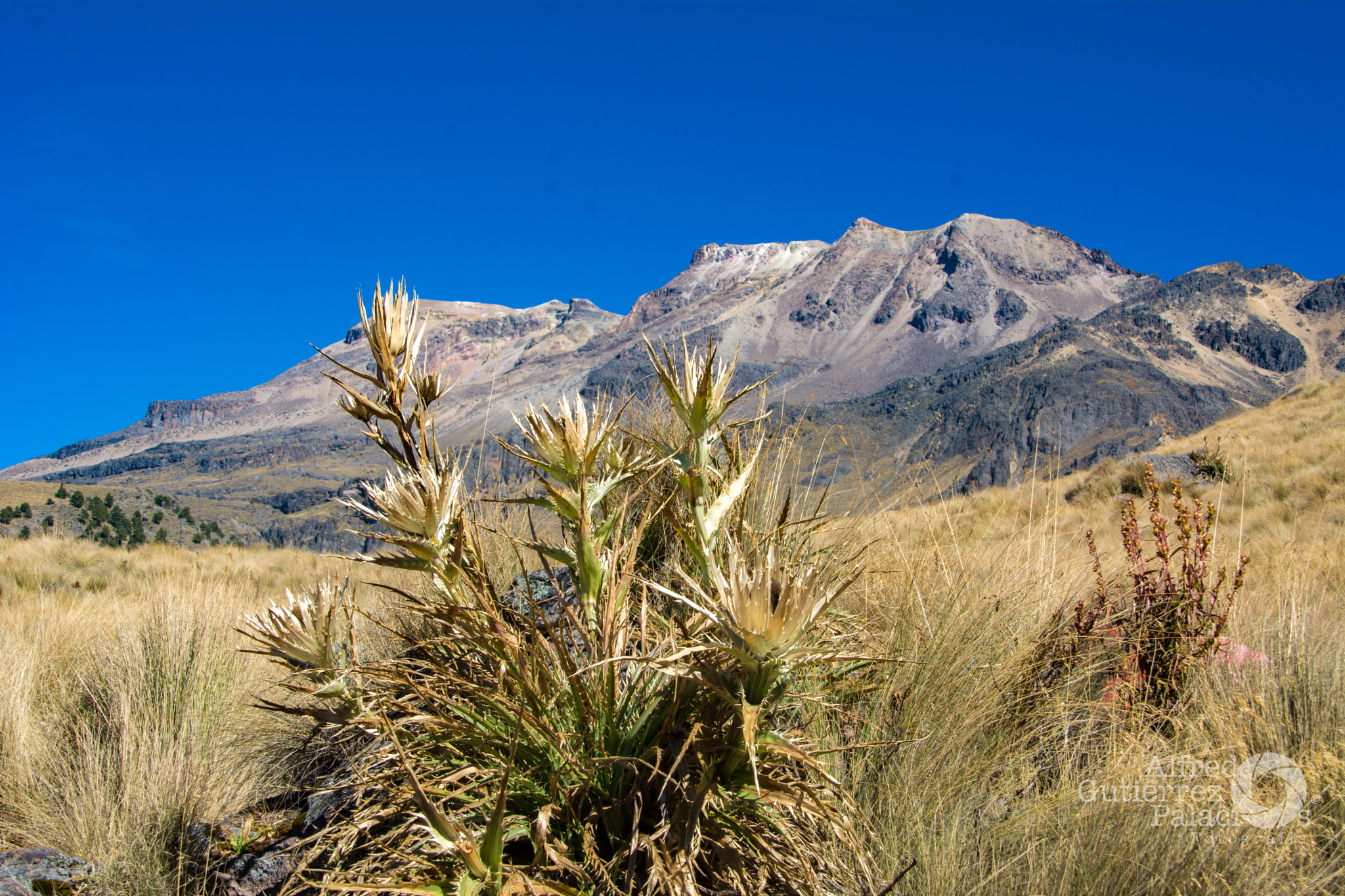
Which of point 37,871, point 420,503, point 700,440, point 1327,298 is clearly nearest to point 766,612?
point 700,440

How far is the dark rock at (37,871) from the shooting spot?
183 centimetres

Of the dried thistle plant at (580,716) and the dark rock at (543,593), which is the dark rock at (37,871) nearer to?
the dried thistle plant at (580,716)

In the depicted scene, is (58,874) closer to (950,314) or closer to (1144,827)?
(1144,827)

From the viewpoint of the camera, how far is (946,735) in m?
2.11

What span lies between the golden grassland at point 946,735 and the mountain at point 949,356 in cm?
2921

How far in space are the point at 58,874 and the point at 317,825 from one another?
2.37 ft

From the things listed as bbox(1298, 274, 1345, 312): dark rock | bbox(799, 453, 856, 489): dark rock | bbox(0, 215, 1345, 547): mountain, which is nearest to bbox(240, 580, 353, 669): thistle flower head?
bbox(799, 453, 856, 489): dark rock

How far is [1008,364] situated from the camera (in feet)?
259

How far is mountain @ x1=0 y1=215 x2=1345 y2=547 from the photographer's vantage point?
63875mm

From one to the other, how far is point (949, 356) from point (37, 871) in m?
133

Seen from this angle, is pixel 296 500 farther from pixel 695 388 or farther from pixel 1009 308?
pixel 1009 308

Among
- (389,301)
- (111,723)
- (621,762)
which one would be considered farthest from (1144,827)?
(111,723)
